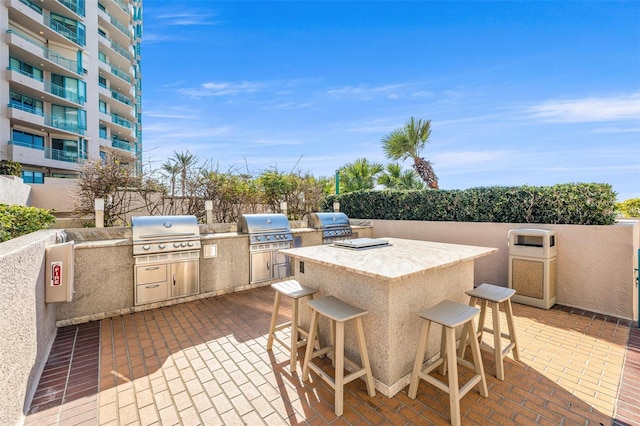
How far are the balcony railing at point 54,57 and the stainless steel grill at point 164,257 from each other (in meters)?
20.9

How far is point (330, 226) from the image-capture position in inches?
265

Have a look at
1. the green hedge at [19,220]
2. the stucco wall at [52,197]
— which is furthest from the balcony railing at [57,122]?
the green hedge at [19,220]

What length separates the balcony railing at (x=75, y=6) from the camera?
18381 millimetres

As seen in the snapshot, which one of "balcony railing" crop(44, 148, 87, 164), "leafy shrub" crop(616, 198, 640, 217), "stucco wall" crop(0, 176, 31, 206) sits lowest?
"leafy shrub" crop(616, 198, 640, 217)

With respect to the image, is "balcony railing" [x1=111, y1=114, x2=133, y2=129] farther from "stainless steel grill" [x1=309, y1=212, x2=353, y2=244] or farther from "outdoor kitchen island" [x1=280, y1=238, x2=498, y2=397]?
"outdoor kitchen island" [x1=280, y1=238, x2=498, y2=397]

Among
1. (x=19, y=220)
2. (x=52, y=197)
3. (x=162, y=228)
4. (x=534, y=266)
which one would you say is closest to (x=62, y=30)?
(x=52, y=197)

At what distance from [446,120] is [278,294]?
8.92 metres

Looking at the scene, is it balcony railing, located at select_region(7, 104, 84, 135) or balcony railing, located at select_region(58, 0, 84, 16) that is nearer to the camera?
balcony railing, located at select_region(7, 104, 84, 135)

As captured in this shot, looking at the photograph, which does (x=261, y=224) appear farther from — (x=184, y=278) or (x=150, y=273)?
(x=150, y=273)

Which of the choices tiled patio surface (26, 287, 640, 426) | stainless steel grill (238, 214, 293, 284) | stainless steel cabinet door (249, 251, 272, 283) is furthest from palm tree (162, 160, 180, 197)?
tiled patio surface (26, 287, 640, 426)

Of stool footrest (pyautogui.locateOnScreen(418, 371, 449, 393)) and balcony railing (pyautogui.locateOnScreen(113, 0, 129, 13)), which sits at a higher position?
balcony railing (pyautogui.locateOnScreen(113, 0, 129, 13))

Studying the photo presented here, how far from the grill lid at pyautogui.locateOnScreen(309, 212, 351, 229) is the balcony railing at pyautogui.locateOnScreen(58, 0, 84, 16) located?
2474 cm

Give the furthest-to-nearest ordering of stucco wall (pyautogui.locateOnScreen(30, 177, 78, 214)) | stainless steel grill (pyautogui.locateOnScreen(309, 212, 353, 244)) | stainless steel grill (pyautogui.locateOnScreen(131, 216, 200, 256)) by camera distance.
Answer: stucco wall (pyautogui.locateOnScreen(30, 177, 78, 214)), stainless steel grill (pyautogui.locateOnScreen(309, 212, 353, 244)), stainless steel grill (pyautogui.locateOnScreen(131, 216, 200, 256))

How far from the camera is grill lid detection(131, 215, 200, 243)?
4.20m
